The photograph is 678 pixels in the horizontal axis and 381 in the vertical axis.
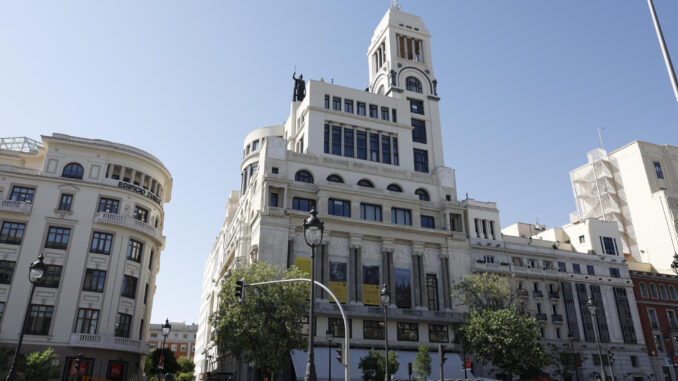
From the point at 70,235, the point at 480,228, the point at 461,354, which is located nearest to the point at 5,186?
the point at 70,235

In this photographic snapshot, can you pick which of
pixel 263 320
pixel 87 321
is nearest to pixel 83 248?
pixel 87 321

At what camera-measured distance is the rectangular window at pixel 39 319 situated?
137ft

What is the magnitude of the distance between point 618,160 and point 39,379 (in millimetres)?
89091

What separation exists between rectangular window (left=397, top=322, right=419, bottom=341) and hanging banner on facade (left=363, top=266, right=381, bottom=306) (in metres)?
3.57

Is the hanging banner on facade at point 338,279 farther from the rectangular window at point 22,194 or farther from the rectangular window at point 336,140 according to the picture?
the rectangular window at point 22,194

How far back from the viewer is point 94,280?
45125 mm

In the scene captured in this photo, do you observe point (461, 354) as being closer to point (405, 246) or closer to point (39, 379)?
point (405, 246)

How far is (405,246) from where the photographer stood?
5528 centimetres

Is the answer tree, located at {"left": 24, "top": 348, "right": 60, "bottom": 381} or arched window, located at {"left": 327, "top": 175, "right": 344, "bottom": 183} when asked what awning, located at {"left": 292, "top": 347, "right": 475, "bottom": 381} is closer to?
tree, located at {"left": 24, "top": 348, "right": 60, "bottom": 381}

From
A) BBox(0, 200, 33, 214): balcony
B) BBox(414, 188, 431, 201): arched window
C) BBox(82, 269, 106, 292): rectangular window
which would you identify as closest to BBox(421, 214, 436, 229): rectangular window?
BBox(414, 188, 431, 201): arched window

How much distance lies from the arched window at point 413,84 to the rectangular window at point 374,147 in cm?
1127

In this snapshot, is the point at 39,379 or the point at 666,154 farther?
the point at 666,154

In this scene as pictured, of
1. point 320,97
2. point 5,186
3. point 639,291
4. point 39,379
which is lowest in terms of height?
point 39,379

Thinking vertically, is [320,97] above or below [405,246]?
above
